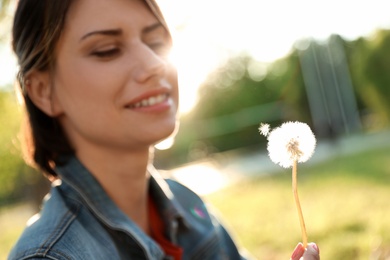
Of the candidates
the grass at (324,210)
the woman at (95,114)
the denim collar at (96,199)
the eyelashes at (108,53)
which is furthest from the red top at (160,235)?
the grass at (324,210)

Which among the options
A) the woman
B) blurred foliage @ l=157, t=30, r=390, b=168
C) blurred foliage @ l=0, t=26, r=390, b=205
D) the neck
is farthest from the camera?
blurred foliage @ l=157, t=30, r=390, b=168

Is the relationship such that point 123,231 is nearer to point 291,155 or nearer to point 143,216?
point 143,216

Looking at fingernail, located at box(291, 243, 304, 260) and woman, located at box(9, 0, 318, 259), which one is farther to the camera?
woman, located at box(9, 0, 318, 259)

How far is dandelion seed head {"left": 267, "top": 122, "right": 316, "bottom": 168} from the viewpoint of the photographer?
1114 millimetres

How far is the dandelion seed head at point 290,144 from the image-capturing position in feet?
3.66

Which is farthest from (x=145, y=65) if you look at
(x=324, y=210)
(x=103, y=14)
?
(x=324, y=210)

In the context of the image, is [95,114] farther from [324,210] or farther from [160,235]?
[324,210]

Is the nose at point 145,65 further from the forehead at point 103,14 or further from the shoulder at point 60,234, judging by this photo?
the shoulder at point 60,234

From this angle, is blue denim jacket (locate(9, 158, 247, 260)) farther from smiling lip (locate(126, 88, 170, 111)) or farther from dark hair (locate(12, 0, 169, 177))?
smiling lip (locate(126, 88, 170, 111))

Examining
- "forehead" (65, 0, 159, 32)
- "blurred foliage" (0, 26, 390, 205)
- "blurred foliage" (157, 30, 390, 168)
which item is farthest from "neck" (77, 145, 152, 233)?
"blurred foliage" (157, 30, 390, 168)

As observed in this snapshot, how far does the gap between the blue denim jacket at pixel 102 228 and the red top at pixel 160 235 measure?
3 cm

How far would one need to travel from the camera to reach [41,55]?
177 centimetres

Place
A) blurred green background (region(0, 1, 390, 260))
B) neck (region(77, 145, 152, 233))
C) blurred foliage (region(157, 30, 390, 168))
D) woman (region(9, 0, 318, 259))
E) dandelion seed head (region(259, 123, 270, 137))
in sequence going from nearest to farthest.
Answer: dandelion seed head (region(259, 123, 270, 137)) → woman (region(9, 0, 318, 259)) → neck (region(77, 145, 152, 233)) → blurred green background (region(0, 1, 390, 260)) → blurred foliage (region(157, 30, 390, 168))

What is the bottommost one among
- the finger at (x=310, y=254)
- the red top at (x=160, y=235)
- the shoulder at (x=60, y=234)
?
the red top at (x=160, y=235)
